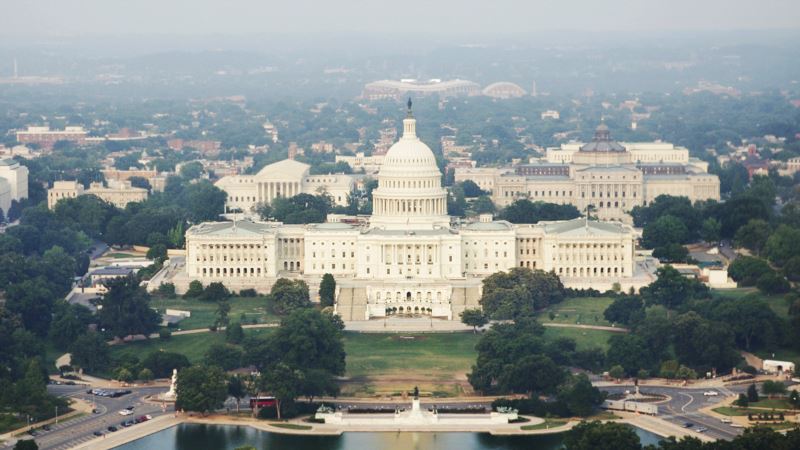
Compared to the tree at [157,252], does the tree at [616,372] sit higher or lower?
lower

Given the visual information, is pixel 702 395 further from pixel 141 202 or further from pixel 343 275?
pixel 141 202

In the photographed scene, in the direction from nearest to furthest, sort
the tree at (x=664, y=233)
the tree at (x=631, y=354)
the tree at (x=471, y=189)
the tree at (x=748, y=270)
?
the tree at (x=631, y=354)
the tree at (x=748, y=270)
the tree at (x=664, y=233)
the tree at (x=471, y=189)

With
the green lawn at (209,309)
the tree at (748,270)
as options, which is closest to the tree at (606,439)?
the green lawn at (209,309)

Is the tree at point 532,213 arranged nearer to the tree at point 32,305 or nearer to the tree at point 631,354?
the tree at point 32,305

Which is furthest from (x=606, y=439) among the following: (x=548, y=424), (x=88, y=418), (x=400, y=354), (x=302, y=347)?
(x=400, y=354)

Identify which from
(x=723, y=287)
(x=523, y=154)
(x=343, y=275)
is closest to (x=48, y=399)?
(x=343, y=275)

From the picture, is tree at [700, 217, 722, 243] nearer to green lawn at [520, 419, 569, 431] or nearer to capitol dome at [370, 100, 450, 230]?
capitol dome at [370, 100, 450, 230]

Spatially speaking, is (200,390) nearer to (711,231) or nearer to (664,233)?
(664,233)
